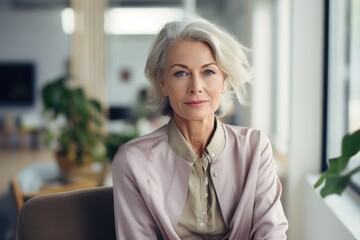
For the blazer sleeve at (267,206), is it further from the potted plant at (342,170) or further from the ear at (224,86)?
the potted plant at (342,170)

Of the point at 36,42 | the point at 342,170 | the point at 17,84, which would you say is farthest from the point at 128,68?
the point at 342,170

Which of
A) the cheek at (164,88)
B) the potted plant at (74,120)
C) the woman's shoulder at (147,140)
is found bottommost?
the potted plant at (74,120)

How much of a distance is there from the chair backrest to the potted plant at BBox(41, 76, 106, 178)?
3139 mm

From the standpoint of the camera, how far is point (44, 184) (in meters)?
4.50

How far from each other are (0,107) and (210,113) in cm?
1271

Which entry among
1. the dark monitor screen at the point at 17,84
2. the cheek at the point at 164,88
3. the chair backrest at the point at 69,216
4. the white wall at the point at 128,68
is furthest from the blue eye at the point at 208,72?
the dark monitor screen at the point at 17,84

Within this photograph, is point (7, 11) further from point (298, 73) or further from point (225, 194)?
point (225, 194)

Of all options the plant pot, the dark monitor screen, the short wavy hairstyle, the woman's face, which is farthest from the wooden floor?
the woman's face

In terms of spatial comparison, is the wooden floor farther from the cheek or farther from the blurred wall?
the cheek

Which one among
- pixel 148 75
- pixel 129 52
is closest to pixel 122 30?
pixel 129 52

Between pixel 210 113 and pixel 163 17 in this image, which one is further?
pixel 163 17

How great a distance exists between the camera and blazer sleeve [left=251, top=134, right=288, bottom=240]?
163 centimetres

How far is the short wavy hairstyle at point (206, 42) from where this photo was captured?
1.61 meters

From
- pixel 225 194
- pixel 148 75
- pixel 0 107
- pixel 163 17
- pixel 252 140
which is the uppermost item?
pixel 163 17
